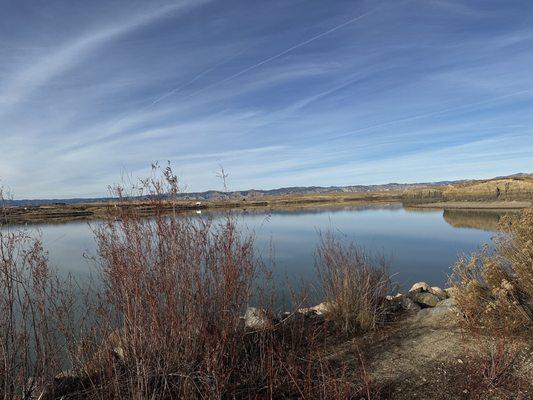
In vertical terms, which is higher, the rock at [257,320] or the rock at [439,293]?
the rock at [257,320]

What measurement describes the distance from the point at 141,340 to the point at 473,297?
4.89 meters

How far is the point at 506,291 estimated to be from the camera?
5.75m

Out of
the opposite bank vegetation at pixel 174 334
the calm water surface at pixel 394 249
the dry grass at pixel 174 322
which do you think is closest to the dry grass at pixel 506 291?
the opposite bank vegetation at pixel 174 334

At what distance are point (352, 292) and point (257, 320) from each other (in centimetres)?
171

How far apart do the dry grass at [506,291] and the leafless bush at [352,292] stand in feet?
4.53

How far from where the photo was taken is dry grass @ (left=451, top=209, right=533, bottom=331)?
583cm

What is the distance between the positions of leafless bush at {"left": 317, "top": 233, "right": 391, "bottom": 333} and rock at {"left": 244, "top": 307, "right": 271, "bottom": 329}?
1.34 metres

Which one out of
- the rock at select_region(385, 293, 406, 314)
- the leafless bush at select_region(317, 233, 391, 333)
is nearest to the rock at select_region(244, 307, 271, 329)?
the leafless bush at select_region(317, 233, 391, 333)

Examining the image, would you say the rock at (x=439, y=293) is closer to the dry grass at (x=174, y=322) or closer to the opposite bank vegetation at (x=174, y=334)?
the opposite bank vegetation at (x=174, y=334)

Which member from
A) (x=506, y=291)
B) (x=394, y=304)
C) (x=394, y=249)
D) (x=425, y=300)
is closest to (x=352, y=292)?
(x=394, y=304)

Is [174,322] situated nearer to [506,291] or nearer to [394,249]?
[506,291]

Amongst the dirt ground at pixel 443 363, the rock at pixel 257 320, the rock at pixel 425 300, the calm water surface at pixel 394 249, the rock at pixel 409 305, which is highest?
the rock at pixel 257 320

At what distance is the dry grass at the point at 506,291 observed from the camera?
583cm

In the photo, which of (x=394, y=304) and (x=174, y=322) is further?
(x=394, y=304)
